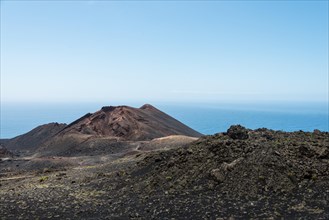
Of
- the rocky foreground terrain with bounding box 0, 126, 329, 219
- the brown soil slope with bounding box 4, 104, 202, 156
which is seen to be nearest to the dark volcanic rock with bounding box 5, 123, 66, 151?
the brown soil slope with bounding box 4, 104, 202, 156

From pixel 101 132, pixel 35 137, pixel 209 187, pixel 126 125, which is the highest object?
pixel 209 187

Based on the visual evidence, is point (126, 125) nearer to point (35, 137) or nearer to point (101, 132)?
point (101, 132)

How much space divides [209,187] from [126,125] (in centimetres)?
3524

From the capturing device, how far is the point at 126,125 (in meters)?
48.8

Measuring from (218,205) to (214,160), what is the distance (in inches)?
144

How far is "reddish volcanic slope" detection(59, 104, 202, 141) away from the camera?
4720cm

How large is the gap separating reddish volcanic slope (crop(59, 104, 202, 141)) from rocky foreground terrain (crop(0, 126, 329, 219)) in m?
27.6

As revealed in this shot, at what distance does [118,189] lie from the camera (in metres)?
16.3

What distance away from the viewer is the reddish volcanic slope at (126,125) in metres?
47.2

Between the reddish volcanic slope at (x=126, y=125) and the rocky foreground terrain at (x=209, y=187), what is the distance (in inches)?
1085

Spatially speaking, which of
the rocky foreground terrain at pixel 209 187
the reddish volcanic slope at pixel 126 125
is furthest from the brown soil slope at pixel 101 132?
the rocky foreground terrain at pixel 209 187

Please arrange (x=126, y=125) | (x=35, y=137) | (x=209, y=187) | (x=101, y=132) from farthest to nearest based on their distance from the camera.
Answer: (x=35, y=137)
(x=101, y=132)
(x=126, y=125)
(x=209, y=187)

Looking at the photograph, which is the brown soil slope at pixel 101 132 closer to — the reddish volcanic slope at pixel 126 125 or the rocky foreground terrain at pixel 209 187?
the reddish volcanic slope at pixel 126 125

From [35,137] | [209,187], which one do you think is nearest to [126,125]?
[35,137]
